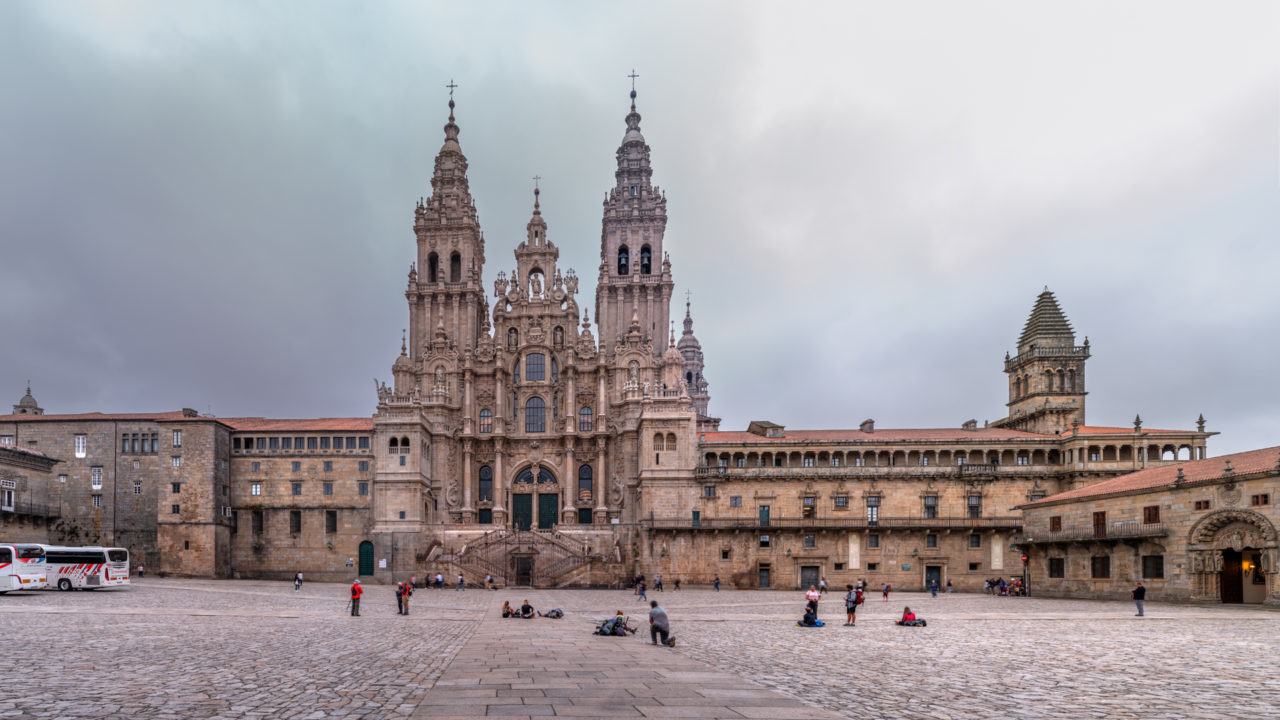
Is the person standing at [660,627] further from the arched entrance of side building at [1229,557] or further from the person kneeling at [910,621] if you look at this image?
the arched entrance of side building at [1229,557]

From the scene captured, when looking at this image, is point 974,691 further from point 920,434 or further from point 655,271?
point 655,271

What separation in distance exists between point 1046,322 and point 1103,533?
31597 mm

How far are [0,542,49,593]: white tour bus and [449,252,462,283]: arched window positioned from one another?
144 ft

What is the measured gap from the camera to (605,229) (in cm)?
8575

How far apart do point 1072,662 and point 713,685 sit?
9.78m

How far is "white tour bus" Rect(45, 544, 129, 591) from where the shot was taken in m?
47.8

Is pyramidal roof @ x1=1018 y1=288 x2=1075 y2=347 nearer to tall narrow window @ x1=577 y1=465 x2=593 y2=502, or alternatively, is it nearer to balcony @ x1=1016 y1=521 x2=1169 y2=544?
balcony @ x1=1016 y1=521 x2=1169 y2=544

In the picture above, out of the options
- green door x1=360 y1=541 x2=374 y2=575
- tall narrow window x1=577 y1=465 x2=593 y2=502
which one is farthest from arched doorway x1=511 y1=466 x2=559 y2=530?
green door x1=360 y1=541 x2=374 y2=575

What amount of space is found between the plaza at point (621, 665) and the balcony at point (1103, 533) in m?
9.32

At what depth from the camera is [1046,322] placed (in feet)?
257

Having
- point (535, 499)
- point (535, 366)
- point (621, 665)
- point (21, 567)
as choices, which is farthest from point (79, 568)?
point (621, 665)

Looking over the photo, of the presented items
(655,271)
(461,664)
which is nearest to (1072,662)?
(461,664)

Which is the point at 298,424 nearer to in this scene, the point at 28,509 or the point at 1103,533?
the point at 28,509

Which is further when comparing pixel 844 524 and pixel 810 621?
pixel 844 524
